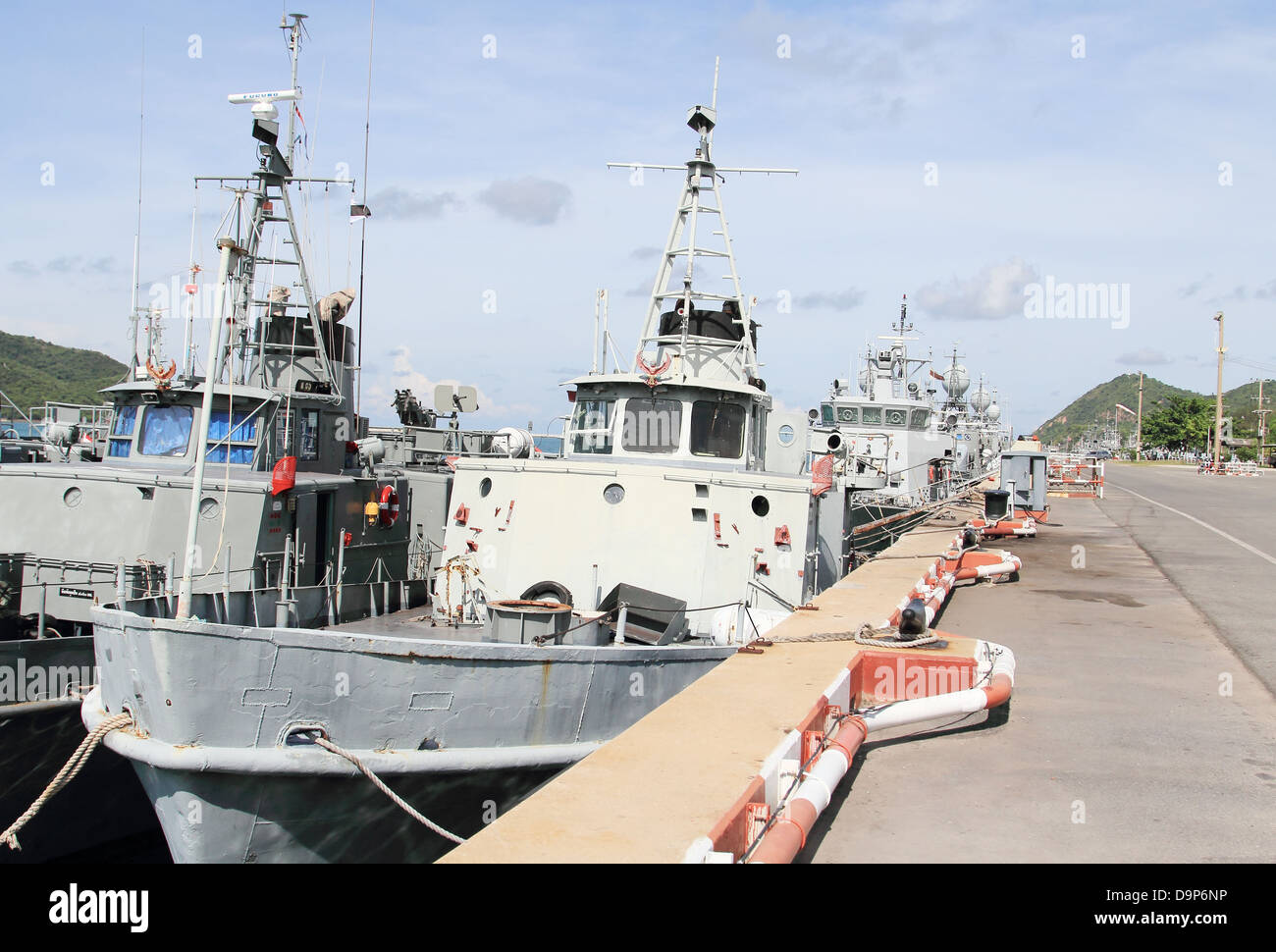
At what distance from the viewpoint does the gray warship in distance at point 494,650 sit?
24.6 feet

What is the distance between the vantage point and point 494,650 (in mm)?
8102

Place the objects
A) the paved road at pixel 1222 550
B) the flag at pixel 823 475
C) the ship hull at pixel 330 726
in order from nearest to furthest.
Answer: the ship hull at pixel 330 726 → the paved road at pixel 1222 550 → the flag at pixel 823 475

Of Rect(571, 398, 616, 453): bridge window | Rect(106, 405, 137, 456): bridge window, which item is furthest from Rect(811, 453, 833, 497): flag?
Rect(106, 405, 137, 456): bridge window

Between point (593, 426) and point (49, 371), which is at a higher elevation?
point (49, 371)

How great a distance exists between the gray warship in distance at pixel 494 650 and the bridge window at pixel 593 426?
0.08 ft

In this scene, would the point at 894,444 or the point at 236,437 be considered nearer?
the point at 236,437

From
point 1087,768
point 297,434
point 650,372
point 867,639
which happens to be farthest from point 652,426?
point 1087,768

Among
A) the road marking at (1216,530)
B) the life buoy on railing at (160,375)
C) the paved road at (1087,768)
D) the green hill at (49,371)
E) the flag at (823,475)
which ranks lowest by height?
the paved road at (1087,768)

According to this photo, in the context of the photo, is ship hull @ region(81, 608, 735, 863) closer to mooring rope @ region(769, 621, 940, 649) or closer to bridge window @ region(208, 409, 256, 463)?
mooring rope @ region(769, 621, 940, 649)

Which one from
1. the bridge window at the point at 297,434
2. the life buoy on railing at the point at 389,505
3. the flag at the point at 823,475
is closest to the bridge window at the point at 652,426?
the flag at the point at 823,475

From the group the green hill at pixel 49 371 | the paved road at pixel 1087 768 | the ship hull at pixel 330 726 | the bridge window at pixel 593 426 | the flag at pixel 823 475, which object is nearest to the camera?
the paved road at pixel 1087 768

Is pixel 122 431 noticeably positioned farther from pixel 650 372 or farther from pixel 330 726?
pixel 330 726

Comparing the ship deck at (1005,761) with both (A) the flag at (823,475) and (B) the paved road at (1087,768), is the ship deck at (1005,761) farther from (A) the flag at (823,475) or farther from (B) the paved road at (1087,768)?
(A) the flag at (823,475)

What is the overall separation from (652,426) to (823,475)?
14.7 feet
